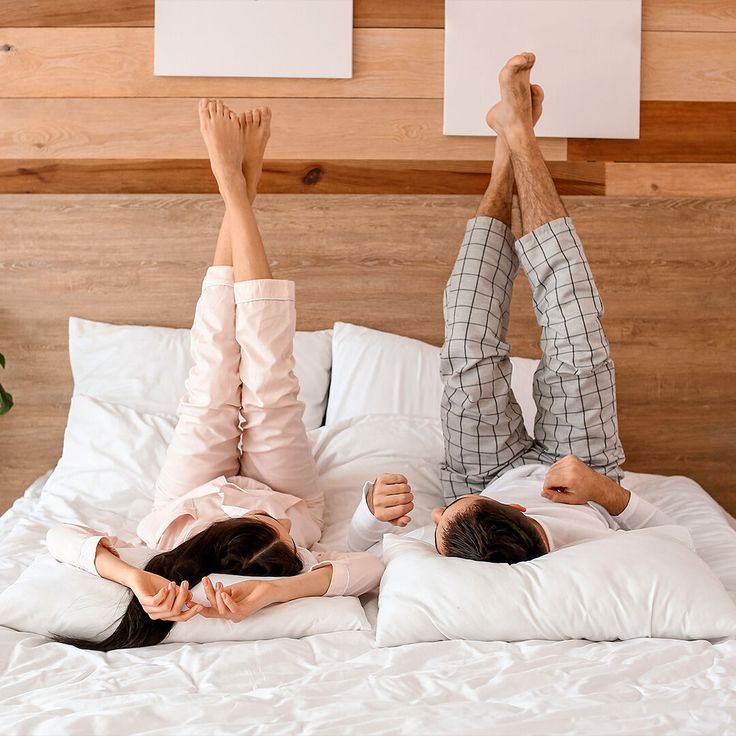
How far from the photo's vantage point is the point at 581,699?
1.07m

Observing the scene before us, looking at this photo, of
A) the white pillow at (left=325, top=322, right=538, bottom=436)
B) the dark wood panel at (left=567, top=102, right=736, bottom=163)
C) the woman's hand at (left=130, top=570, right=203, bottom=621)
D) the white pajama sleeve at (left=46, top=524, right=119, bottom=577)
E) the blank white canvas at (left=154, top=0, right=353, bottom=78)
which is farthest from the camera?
the dark wood panel at (left=567, top=102, right=736, bottom=163)

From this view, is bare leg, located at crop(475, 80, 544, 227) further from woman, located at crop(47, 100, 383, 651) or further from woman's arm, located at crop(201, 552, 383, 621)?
woman's arm, located at crop(201, 552, 383, 621)

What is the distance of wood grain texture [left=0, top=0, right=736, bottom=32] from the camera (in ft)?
7.93

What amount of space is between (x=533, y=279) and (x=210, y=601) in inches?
39.4

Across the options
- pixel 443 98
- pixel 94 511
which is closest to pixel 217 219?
pixel 443 98

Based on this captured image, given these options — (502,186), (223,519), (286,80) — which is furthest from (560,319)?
(286,80)

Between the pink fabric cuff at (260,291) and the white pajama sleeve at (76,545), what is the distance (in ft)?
1.82

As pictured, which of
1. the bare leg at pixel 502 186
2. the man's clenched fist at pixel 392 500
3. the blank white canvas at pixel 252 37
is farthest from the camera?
the blank white canvas at pixel 252 37

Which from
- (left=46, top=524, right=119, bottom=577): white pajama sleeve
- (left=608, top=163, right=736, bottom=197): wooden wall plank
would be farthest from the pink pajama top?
A: (left=608, top=163, right=736, bottom=197): wooden wall plank

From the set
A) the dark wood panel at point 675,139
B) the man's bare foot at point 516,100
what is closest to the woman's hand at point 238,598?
the man's bare foot at point 516,100

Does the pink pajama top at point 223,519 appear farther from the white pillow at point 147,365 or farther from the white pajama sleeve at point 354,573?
the white pillow at point 147,365

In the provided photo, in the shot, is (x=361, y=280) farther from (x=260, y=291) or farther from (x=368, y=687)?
(x=368, y=687)

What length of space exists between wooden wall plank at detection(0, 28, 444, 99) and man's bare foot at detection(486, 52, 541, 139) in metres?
0.61

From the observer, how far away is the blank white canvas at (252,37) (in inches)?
94.3
